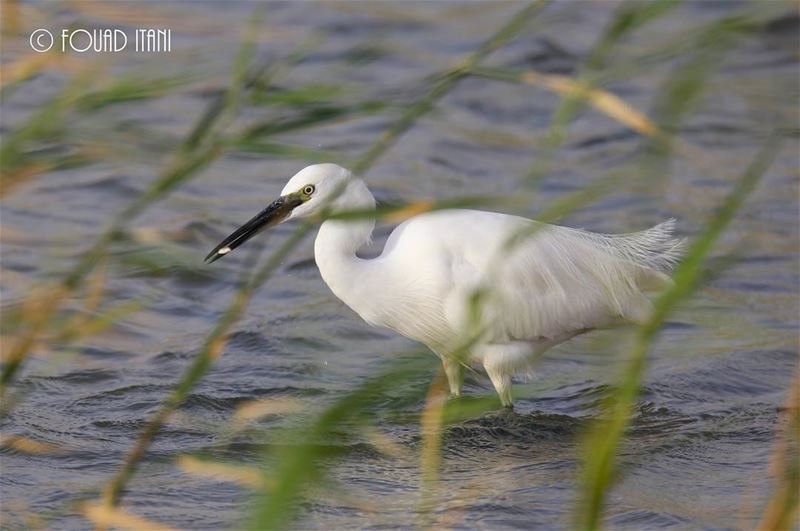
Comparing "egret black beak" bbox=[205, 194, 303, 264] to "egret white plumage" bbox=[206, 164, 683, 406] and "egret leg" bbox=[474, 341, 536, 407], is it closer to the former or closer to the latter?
"egret white plumage" bbox=[206, 164, 683, 406]

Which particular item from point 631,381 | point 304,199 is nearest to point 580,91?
point 631,381

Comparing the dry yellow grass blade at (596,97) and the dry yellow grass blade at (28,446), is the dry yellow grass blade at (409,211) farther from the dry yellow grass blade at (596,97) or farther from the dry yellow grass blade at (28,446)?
the dry yellow grass blade at (28,446)

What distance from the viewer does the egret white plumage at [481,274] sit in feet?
14.2

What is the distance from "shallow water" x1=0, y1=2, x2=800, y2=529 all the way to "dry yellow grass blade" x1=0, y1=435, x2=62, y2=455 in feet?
0.15

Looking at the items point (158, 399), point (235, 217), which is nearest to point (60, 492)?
point (158, 399)

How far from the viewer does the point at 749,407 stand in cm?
477

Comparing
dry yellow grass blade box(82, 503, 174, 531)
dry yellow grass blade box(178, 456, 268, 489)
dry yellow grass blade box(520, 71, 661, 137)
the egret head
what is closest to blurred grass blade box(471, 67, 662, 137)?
dry yellow grass blade box(520, 71, 661, 137)

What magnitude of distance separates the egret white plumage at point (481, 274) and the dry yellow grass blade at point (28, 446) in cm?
78

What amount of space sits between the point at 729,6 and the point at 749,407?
20.0 ft

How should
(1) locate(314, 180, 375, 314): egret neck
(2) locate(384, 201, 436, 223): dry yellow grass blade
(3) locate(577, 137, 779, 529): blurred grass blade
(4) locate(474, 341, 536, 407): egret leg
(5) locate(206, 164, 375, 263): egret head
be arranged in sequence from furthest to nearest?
1. (4) locate(474, 341, 536, 407): egret leg
2. (1) locate(314, 180, 375, 314): egret neck
3. (5) locate(206, 164, 375, 263): egret head
4. (2) locate(384, 201, 436, 223): dry yellow grass blade
5. (3) locate(577, 137, 779, 529): blurred grass blade

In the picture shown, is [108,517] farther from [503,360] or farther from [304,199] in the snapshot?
[503,360]

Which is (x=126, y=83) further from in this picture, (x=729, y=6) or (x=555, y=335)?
(x=729, y=6)

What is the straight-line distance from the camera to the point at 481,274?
441cm

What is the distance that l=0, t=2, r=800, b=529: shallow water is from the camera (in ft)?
11.0
